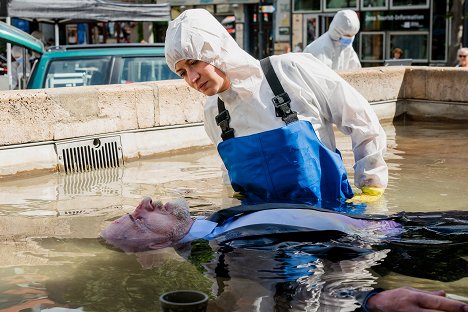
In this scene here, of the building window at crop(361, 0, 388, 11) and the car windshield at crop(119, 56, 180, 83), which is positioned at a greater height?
the building window at crop(361, 0, 388, 11)

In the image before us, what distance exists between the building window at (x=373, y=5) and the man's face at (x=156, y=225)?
22.2 meters

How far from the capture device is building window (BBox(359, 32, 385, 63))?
26.5 meters

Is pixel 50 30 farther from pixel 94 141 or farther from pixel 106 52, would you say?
pixel 94 141

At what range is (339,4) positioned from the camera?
27281 mm

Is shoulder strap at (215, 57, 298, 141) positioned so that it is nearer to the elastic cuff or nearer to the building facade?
the elastic cuff

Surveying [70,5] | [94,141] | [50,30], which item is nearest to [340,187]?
[94,141]

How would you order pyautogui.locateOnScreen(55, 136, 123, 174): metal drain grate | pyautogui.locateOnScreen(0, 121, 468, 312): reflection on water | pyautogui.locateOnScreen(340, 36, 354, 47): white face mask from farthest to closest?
pyautogui.locateOnScreen(340, 36, 354, 47): white face mask
pyautogui.locateOnScreen(55, 136, 123, 174): metal drain grate
pyautogui.locateOnScreen(0, 121, 468, 312): reflection on water

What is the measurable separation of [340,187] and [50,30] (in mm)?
32412

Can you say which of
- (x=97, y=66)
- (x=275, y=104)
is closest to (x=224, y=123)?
(x=275, y=104)

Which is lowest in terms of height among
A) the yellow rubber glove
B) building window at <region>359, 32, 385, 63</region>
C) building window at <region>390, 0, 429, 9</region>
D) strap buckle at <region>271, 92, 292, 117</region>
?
building window at <region>359, 32, 385, 63</region>

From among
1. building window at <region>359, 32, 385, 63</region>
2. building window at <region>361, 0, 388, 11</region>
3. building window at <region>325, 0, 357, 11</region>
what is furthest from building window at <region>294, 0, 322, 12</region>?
building window at <region>359, 32, 385, 63</region>

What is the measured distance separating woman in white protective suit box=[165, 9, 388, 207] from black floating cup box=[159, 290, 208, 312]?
1.90 metres

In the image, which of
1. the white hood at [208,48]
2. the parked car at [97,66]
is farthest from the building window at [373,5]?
the white hood at [208,48]

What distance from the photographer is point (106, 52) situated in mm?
10570
